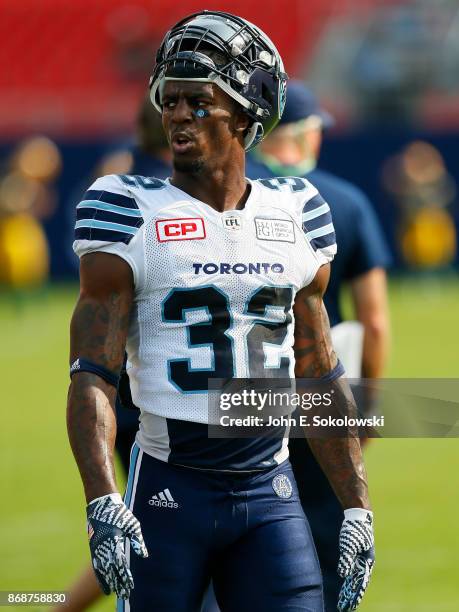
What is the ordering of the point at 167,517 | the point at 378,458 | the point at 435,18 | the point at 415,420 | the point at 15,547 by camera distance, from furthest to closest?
the point at 435,18
the point at 378,458
the point at 15,547
the point at 415,420
the point at 167,517

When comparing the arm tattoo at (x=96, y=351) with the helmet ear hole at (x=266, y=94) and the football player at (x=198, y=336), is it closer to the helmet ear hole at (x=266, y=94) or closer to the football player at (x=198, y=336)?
the football player at (x=198, y=336)

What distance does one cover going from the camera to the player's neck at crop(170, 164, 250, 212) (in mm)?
3283

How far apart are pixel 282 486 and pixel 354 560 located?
0.89 ft

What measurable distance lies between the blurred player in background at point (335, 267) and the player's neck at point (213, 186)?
4.38 feet

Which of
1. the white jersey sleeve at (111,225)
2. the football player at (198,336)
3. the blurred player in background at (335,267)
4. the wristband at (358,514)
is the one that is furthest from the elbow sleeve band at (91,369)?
the blurred player in background at (335,267)

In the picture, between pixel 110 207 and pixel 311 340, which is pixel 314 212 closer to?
pixel 311 340

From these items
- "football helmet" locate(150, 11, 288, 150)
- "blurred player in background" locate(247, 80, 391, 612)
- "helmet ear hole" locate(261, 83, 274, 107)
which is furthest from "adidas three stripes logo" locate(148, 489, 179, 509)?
"blurred player in background" locate(247, 80, 391, 612)

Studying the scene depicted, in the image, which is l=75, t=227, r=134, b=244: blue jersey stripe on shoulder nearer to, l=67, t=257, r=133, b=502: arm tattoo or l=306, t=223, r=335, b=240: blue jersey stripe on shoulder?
l=67, t=257, r=133, b=502: arm tattoo

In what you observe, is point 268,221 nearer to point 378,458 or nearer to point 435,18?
point 378,458

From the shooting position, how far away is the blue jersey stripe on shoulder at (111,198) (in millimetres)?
3148

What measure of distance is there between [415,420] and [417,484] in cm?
393

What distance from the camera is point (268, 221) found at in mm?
3305

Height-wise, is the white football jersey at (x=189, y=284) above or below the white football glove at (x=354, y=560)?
above

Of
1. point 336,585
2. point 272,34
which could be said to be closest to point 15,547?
point 336,585
